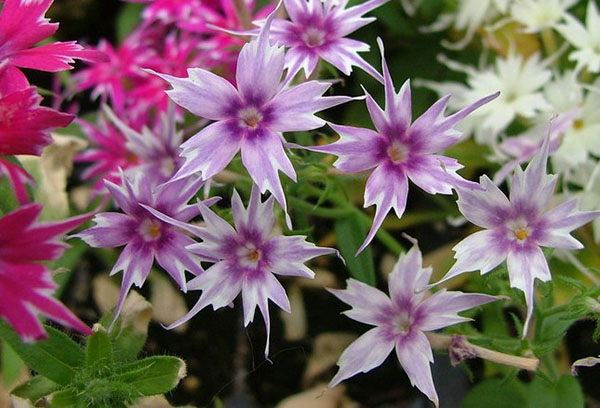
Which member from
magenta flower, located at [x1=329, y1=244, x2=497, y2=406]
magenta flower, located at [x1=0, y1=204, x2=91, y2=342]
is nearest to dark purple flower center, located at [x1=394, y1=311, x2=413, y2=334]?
magenta flower, located at [x1=329, y1=244, x2=497, y2=406]

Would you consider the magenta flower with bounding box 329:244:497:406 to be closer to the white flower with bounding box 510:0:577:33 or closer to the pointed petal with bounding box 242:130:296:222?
the pointed petal with bounding box 242:130:296:222

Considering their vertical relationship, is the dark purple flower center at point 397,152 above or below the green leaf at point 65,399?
above

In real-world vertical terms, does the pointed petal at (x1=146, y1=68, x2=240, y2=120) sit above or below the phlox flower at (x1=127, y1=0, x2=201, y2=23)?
above

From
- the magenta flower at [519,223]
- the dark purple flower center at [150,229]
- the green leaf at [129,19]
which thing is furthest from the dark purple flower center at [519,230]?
the green leaf at [129,19]

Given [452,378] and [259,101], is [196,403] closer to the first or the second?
[452,378]

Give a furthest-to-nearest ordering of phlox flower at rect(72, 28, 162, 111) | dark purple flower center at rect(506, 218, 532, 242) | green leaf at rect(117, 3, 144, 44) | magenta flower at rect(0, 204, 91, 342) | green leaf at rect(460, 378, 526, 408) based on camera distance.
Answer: green leaf at rect(117, 3, 144, 44), phlox flower at rect(72, 28, 162, 111), green leaf at rect(460, 378, 526, 408), dark purple flower center at rect(506, 218, 532, 242), magenta flower at rect(0, 204, 91, 342)

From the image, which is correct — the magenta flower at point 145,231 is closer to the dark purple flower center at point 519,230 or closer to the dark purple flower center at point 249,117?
the dark purple flower center at point 249,117

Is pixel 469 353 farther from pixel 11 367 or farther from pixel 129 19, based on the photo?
pixel 129 19

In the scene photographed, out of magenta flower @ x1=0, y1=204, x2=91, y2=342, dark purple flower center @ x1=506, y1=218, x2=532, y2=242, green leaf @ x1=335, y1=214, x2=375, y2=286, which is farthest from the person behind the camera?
green leaf @ x1=335, y1=214, x2=375, y2=286

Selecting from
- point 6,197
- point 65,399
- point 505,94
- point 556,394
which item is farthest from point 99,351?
point 505,94
